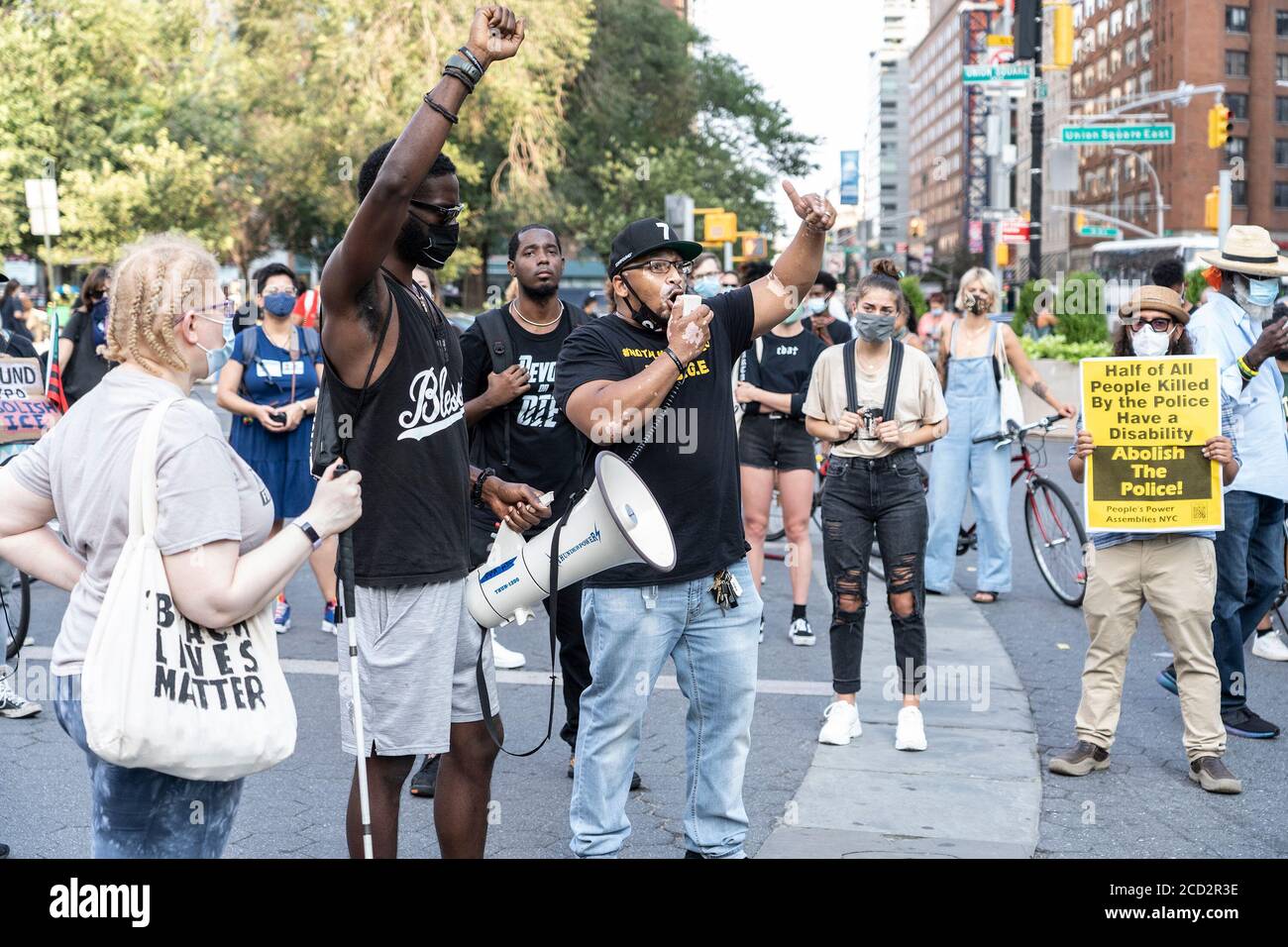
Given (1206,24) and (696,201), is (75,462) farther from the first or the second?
(1206,24)

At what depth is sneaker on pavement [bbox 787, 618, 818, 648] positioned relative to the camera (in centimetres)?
773

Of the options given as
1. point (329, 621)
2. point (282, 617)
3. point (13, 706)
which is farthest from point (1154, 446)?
point (13, 706)

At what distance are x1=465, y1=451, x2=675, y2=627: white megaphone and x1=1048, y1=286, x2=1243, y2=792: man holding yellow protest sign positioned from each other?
2.48 metres

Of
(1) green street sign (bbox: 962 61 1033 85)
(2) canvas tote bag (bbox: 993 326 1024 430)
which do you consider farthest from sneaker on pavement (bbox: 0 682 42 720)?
(1) green street sign (bbox: 962 61 1033 85)

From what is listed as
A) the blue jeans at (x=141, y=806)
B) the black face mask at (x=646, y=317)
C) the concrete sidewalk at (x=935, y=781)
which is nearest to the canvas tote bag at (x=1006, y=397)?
the concrete sidewalk at (x=935, y=781)

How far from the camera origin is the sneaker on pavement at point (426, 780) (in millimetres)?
5168

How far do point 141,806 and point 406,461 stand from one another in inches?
41.5

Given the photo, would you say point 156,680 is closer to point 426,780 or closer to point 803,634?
point 426,780

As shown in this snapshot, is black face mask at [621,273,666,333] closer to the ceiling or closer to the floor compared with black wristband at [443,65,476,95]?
closer to the floor

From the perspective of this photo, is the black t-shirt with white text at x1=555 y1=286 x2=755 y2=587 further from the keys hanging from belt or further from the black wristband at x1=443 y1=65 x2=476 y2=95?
the black wristband at x1=443 y1=65 x2=476 y2=95

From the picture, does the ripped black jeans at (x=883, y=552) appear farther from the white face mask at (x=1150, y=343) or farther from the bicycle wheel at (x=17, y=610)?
the bicycle wheel at (x=17, y=610)

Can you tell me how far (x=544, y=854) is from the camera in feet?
14.9

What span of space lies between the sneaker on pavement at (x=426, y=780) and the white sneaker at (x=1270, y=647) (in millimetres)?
4523

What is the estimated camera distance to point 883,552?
19.5 ft
